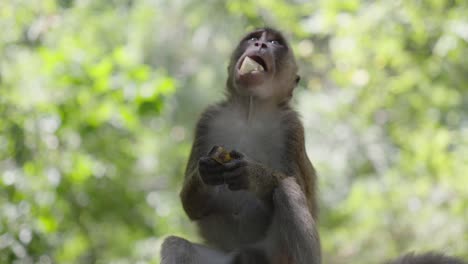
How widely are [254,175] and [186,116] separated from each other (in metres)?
7.26

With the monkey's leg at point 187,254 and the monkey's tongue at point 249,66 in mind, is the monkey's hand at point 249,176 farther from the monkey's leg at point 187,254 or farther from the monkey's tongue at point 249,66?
the monkey's tongue at point 249,66

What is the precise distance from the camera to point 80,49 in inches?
297

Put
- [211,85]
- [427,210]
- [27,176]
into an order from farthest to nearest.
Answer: [211,85], [427,210], [27,176]

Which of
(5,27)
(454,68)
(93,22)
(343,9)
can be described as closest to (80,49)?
(5,27)

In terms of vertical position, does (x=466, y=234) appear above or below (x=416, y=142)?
below

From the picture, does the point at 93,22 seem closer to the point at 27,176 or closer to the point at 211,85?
the point at 211,85

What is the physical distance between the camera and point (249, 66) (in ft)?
15.7

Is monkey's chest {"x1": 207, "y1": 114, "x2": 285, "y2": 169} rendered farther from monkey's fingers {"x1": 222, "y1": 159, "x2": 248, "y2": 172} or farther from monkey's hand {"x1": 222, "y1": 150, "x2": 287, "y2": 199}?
monkey's fingers {"x1": 222, "y1": 159, "x2": 248, "y2": 172}

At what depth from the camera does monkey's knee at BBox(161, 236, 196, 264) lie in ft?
14.2

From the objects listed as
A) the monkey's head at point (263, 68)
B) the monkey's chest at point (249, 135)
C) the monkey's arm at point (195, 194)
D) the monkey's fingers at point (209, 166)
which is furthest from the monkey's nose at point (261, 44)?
the monkey's fingers at point (209, 166)

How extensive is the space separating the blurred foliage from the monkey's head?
1079mm

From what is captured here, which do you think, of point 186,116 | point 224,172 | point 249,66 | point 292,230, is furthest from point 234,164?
point 186,116

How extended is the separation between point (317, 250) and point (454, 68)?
577 cm

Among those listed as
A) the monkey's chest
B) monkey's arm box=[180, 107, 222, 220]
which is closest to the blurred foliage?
monkey's arm box=[180, 107, 222, 220]
